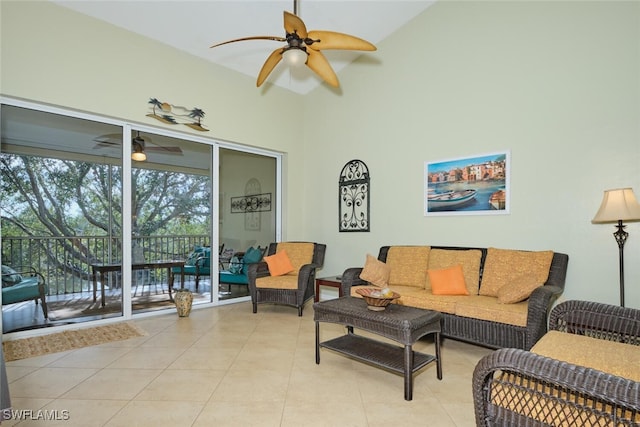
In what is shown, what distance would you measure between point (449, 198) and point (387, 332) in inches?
86.9

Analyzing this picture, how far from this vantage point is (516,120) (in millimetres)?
3547

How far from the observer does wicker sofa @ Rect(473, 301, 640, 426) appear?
1.13m

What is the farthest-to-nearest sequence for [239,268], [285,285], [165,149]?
[239,268]
[165,149]
[285,285]

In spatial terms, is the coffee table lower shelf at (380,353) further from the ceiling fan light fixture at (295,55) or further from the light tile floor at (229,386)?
the ceiling fan light fixture at (295,55)

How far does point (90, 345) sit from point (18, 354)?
19.8 inches

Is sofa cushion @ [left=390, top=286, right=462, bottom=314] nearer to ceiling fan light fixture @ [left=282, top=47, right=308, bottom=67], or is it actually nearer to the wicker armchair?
the wicker armchair

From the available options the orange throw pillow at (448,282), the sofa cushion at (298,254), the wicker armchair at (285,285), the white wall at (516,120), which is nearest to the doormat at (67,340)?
the wicker armchair at (285,285)


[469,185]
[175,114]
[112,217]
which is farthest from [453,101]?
[112,217]

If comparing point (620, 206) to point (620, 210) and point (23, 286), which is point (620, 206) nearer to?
point (620, 210)

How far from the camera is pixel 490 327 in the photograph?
9.24 feet

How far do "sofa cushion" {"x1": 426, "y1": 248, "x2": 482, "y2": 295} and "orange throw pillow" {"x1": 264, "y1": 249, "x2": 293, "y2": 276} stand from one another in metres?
1.88

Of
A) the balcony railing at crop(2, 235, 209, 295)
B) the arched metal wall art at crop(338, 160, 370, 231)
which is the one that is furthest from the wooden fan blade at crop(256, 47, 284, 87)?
the balcony railing at crop(2, 235, 209, 295)

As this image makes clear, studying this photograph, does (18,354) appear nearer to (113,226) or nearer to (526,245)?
(113,226)

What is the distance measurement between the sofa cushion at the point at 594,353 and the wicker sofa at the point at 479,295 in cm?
70
